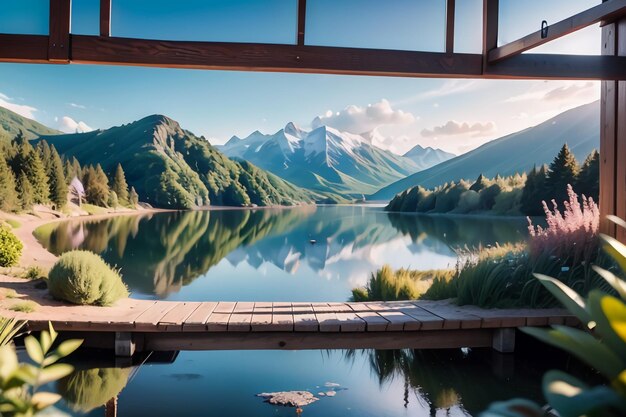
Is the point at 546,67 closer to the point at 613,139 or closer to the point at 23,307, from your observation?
the point at 613,139

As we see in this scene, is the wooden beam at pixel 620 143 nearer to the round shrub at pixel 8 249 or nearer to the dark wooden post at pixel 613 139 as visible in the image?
the dark wooden post at pixel 613 139

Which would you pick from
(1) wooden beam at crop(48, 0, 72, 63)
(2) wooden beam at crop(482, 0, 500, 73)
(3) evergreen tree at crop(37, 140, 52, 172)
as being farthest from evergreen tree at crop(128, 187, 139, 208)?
(2) wooden beam at crop(482, 0, 500, 73)

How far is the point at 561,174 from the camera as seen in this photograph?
2048 centimetres

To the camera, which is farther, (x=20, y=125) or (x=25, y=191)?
(x=20, y=125)

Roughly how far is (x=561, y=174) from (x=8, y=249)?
61.5 feet

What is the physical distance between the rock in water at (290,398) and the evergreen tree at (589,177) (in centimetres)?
1772

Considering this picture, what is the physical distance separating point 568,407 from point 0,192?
29.7 meters

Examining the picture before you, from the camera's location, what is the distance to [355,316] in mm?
4371

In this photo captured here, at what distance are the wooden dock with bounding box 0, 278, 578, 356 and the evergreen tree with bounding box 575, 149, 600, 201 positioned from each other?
54.6 feet

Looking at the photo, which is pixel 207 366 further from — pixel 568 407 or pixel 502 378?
pixel 568 407

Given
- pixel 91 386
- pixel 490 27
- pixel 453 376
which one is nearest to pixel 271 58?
pixel 490 27

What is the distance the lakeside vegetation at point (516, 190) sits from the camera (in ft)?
65.8

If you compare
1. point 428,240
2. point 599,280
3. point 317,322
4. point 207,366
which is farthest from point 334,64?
point 428,240

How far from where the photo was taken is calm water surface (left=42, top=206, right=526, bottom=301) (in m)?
11.2
